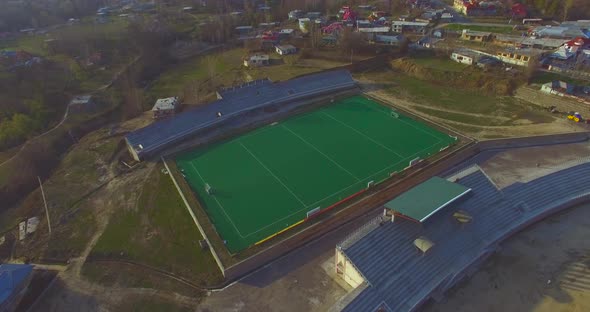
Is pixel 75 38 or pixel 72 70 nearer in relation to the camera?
pixel 72 70

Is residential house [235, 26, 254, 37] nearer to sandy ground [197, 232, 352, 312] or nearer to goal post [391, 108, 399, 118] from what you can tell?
goal post [391, 108, 399, 118]

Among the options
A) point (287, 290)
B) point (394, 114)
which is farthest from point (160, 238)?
Result: point (394, 114)

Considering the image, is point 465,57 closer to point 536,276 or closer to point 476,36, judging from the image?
point 476,36

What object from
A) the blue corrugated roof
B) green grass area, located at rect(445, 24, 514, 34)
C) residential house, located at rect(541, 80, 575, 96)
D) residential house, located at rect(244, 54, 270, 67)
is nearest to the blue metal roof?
residential house, located at rect(541, 80, 575, 96)

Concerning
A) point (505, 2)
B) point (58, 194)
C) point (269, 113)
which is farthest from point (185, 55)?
point (505, 2)

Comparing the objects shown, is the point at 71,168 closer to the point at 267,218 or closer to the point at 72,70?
the point at 267,218

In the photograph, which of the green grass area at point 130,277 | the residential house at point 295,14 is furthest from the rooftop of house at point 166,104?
the residential house at point 295,14
